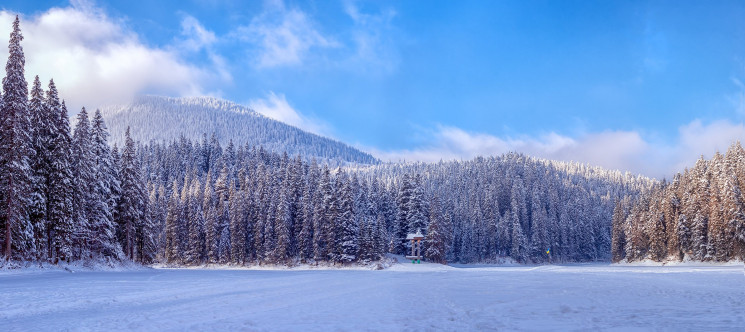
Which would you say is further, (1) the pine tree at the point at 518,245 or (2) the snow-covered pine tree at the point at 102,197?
(1) the pine tree at the point at 518,245

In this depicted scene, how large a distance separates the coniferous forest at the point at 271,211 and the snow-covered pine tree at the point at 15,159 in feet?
0.29

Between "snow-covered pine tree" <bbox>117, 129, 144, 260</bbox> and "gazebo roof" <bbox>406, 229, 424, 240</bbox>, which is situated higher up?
"snow-covered pine tree" <bbox>117, 129, 144, 260</bbox>

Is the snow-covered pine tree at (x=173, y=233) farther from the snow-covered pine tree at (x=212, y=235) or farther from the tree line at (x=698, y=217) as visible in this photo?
the tree line at (x=698, y=217)

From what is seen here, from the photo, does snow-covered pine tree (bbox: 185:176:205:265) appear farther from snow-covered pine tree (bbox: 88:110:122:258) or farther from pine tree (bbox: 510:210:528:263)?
pine tree (bbox: 510:210:528:263)

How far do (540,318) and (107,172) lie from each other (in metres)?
45.6

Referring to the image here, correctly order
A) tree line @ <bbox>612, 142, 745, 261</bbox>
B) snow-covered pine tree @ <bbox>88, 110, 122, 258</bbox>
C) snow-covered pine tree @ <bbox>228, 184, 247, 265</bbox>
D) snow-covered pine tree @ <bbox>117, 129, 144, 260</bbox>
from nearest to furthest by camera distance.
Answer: snow-covered pine tree @ <bbox>88, 110, 122, 258</bbox>
snow-covered pine tree @ <bbox>117, 129, 144, 260</bbox>
tree line @ <bbox>612, 142, 745, 261</bbox>
snow-covered pine tree @ <bbox>228, 184, 247, 265</bbox>

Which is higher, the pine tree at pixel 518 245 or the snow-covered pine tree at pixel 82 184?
the snow-covered pine tree at pixel 82 184

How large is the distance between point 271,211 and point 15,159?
44.5 m

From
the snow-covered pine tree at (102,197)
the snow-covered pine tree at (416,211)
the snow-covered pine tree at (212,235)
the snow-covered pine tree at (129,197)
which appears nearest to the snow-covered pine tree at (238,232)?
the snow-covered pine tree at (212,235)

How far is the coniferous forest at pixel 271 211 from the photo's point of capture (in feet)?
119

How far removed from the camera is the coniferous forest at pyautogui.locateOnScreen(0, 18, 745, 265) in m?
36.3

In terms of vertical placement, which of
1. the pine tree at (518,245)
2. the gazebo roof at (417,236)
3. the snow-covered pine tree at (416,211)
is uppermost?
the snow-covered pine tree at (416,211)

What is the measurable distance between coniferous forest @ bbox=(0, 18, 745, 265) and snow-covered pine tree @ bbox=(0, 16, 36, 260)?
89 mm

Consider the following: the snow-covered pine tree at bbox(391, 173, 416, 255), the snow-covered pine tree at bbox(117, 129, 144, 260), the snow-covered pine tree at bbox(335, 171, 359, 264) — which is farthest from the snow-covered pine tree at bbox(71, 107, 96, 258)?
the snow-covered pine tree at bbox(391, 173, 416, 255)
